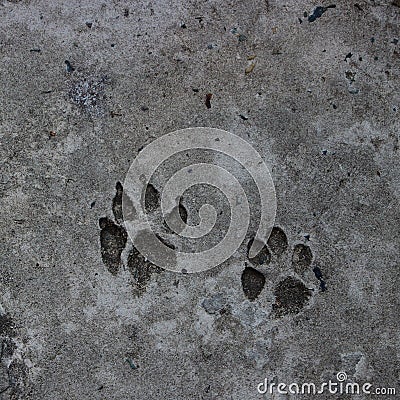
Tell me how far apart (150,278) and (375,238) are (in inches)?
41.1

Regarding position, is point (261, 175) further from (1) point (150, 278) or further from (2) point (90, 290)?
(2) point (90, 290)

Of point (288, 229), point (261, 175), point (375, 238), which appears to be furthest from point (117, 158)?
point (375, 238)

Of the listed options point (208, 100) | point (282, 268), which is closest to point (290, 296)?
point (282, 268)

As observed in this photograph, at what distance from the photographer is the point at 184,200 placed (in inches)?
95.3

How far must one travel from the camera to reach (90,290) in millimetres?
2408

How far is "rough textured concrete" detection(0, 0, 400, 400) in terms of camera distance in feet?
7.88

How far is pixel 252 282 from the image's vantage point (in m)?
2.42

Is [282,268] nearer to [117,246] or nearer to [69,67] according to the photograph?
[117,246]

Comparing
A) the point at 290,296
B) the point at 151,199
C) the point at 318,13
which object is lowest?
the point at 290,296

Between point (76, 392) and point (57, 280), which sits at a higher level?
point (57, 280)

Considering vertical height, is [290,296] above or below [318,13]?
below
